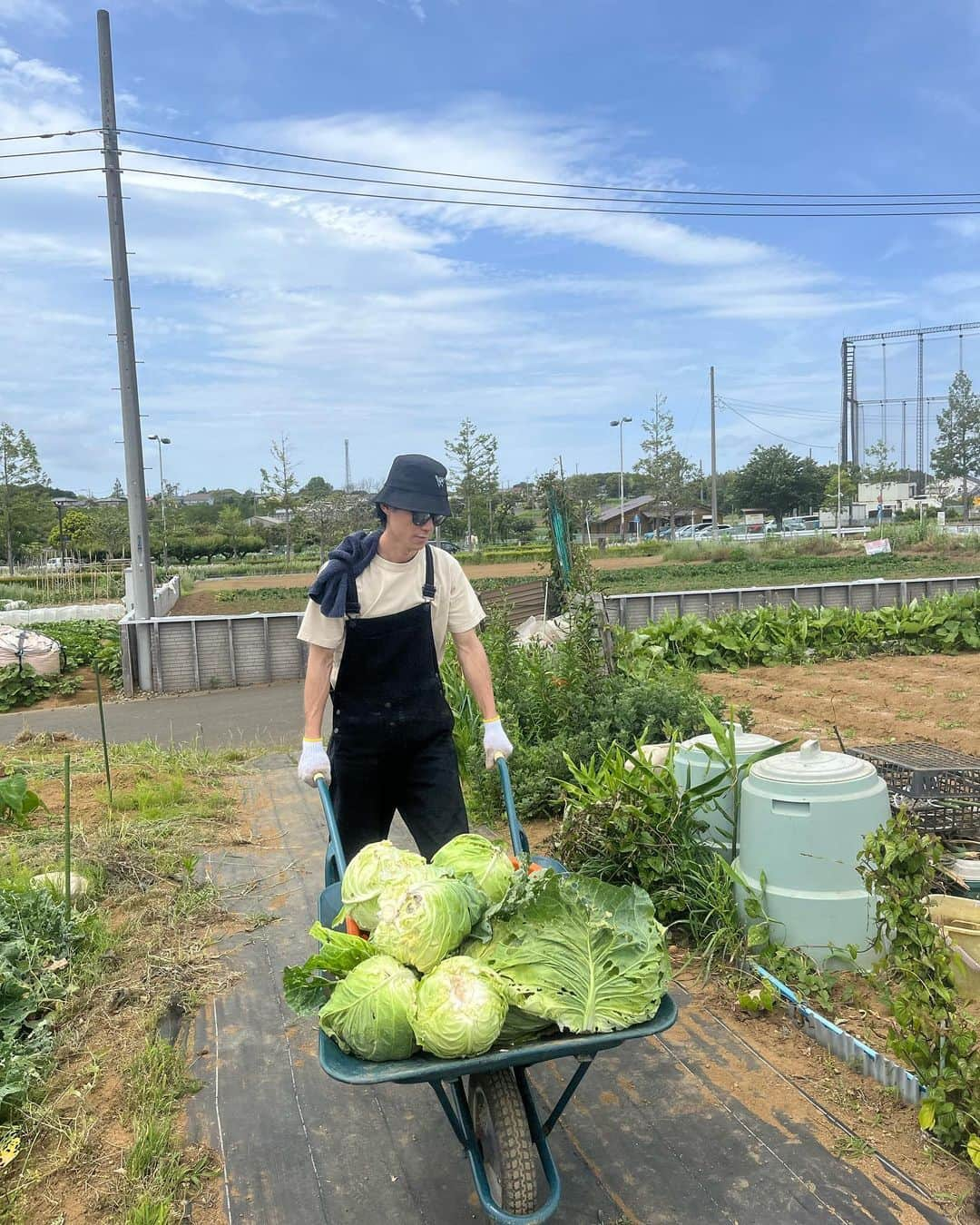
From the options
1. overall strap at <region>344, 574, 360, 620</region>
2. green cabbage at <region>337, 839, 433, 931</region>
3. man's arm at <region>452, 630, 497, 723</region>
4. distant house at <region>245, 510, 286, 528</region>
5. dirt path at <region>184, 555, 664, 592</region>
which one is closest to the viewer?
green cabbage at <region>337, 839, 433, 931</region>

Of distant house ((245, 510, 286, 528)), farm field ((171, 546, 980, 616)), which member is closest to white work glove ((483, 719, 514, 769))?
farm field ((171, 546, 980, 616))

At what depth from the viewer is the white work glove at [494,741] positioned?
3.59m

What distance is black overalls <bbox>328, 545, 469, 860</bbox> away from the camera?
3631 millimetres

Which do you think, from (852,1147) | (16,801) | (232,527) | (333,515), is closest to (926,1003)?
(852,1147)

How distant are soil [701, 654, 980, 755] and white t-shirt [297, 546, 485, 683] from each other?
498 cm

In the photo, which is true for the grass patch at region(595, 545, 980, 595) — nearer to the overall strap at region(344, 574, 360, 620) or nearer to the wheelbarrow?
the overall strap at region(344, 574, 360, 620)

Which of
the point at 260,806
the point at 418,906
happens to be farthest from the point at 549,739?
the point at 418,906

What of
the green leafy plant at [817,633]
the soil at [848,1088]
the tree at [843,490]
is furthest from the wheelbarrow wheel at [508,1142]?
the tree at [843,490]

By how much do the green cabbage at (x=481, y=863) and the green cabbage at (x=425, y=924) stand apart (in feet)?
0.73

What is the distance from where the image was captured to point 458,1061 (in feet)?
6.78

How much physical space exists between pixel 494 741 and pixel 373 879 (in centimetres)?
116

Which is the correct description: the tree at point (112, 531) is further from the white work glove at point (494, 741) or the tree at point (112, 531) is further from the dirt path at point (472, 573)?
the white work glove at point (494, 741)

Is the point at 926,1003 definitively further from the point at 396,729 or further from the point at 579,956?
the point at 396,729

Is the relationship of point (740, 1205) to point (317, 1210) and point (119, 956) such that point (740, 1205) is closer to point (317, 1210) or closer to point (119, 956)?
point (317, 1210)
